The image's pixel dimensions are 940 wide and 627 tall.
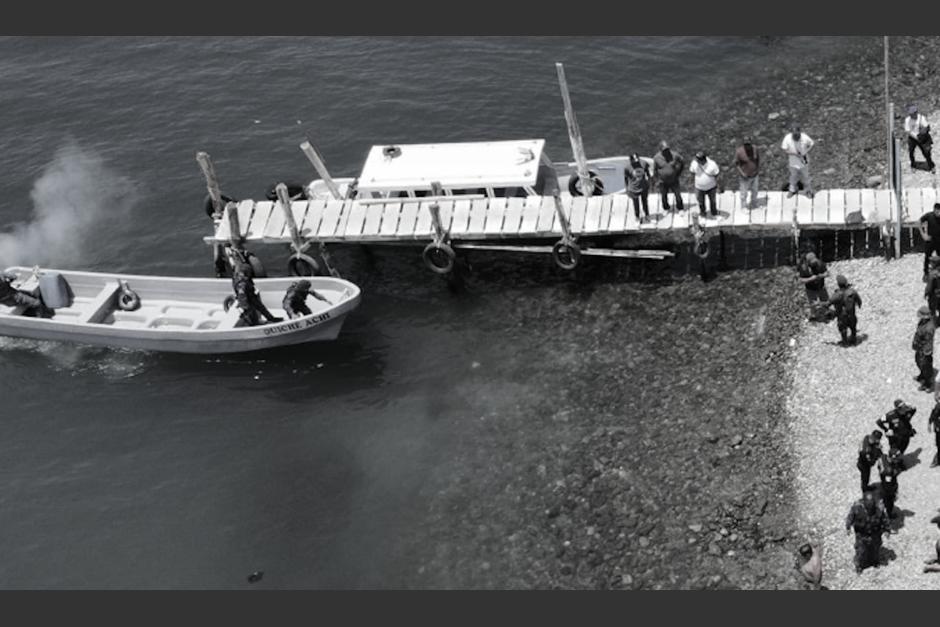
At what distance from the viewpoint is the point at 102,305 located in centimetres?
3875

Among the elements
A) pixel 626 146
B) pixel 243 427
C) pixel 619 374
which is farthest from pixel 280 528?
pixel 626 146

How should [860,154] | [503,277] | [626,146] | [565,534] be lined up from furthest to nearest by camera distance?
[626,146], [860,154], [503,277], [565,534]

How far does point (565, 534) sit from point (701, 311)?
977cm

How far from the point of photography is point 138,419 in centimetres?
3506

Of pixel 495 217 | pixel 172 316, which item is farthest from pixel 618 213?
pixel 172 316

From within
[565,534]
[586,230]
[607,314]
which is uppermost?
[586,230]

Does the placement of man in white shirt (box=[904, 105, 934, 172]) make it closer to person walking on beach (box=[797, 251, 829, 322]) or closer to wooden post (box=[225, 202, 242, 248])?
person walking on beach (box=[797, 251, 829, 322])

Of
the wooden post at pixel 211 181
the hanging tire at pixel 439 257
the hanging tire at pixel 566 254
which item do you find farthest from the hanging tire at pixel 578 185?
the wooden post at pixel 211 181

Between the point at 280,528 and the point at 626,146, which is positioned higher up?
the point at 626,146

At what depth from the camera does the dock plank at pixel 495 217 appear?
123 feet

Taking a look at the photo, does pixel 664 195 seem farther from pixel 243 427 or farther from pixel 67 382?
pixel 67 382

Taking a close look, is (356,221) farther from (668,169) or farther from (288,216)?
(668,169)

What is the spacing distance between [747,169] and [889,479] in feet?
40.0

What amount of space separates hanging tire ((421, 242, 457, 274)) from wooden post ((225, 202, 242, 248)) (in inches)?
247
